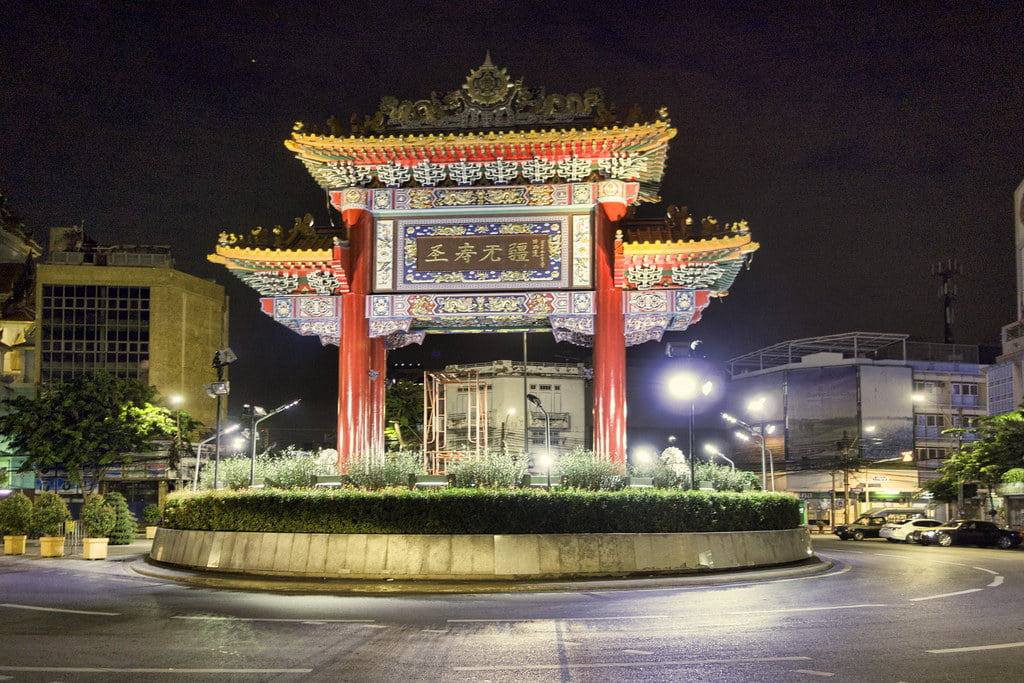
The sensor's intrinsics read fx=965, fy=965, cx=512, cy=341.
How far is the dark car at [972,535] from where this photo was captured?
37.4 metres

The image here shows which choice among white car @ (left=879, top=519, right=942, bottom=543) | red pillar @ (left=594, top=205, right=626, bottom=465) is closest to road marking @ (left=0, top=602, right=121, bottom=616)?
red pillar @ (left=594, top=205, right=626, bottom=465)

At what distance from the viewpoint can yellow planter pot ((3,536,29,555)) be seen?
2919 cm

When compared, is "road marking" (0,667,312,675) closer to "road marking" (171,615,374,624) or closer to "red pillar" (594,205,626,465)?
"road marking" (171,615,374,624)

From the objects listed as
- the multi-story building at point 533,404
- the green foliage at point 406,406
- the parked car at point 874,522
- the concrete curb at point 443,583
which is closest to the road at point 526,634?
the concrete curb at point 443,583

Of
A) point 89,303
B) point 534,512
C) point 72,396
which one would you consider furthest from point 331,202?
point 89,303

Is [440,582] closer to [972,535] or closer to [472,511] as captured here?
[472,511]

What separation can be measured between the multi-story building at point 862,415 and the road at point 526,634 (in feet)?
→ 151

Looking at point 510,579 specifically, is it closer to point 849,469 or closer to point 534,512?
point 534,512

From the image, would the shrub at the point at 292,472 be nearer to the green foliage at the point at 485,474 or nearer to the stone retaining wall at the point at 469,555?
the stone retaining wall at the point at 469,555


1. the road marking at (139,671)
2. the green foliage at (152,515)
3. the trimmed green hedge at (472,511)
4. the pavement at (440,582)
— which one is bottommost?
the green foliage at (152,515)

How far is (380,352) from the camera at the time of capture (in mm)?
27406

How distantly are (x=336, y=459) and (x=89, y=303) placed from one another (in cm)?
5495

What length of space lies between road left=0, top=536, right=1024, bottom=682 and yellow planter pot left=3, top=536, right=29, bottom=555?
1212cm

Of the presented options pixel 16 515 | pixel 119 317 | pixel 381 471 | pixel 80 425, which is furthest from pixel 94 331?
pixel 381 471
